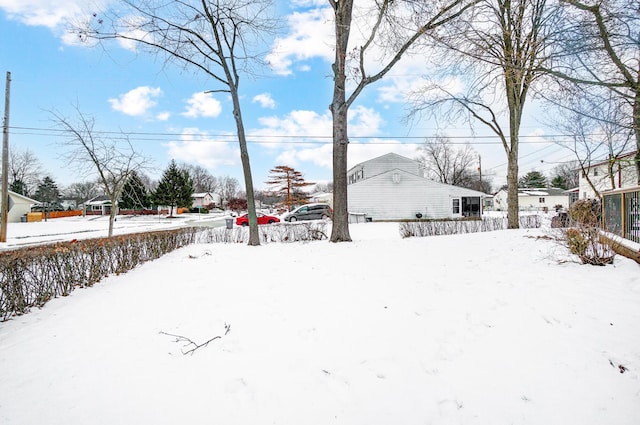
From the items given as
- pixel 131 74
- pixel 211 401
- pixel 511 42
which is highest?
pixel 131 74

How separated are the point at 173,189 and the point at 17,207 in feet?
52.0

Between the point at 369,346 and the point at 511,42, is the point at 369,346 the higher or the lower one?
the lower one

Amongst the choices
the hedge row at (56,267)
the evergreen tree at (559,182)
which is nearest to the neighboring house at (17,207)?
the hedge row at (56,267)

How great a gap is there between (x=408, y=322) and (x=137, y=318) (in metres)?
3.05

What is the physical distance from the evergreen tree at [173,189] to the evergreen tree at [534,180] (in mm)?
64650

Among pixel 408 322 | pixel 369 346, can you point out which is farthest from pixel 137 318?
pixel 408 322

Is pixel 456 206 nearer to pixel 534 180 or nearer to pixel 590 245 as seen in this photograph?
pixel 590 245

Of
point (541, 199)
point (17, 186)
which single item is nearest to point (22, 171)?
point (17, 186)

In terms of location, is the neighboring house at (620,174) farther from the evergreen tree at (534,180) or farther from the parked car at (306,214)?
the evergreen tree at (534,180)

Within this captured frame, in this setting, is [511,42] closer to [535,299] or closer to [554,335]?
[535,299]

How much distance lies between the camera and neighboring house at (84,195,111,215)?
50.5 m

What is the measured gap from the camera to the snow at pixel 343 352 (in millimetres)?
2133

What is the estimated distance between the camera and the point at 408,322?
10.5 feet

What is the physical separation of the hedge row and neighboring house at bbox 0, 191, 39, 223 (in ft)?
128
